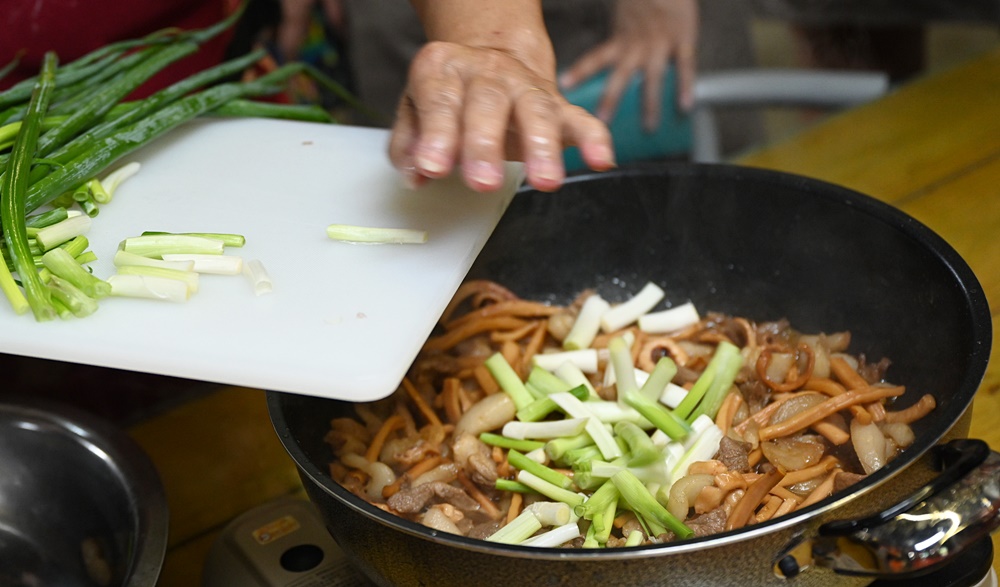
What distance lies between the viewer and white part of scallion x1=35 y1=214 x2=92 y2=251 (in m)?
1.00

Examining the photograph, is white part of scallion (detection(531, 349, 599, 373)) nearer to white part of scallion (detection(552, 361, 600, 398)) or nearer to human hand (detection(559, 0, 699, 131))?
white part of scallion (detection(552, 361, 600, 398))

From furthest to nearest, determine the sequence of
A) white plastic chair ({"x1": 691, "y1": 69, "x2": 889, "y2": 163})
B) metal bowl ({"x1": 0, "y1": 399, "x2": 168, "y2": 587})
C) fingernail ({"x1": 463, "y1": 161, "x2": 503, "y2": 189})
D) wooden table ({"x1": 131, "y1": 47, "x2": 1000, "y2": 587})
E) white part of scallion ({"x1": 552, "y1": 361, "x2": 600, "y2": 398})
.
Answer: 1. white plastic chair ({"x1": 691, "y1": 69, "x2": 889, "y2": 163})
2. wooden table ({"x1": 131, "y1": 47, "x2": 1000, "y2": 587})
3. white part of scallion ({"x1": 552, "y1": 361, "x2": 600, "y2": 398})
4. metal bowl ({"x1": 0, "y1": 399, "x2": 168, "y2": 587})
5. fingernail ({"x1": 463, "y1": 161, "x2": 503, "y2": 189})

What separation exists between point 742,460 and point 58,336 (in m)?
0.68

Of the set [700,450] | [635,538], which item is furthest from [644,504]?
[700,450]

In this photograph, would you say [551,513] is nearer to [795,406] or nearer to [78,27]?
[795,406]

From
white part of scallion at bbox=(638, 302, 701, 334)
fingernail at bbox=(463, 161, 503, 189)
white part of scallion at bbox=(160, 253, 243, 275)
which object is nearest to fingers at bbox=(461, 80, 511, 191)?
fingernail at bbox=(463, 161, 503, 189)

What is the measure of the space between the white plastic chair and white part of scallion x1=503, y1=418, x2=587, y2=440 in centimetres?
124

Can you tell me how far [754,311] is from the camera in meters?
1.31

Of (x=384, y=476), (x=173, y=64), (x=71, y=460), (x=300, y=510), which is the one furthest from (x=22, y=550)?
(x=173, y=64)

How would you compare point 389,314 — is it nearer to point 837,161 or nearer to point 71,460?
point 71,460

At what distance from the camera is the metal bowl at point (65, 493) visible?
1060mm

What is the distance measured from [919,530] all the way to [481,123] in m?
0.49

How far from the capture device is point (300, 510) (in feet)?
3.76

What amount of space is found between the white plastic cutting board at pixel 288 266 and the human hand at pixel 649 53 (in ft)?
3.93
